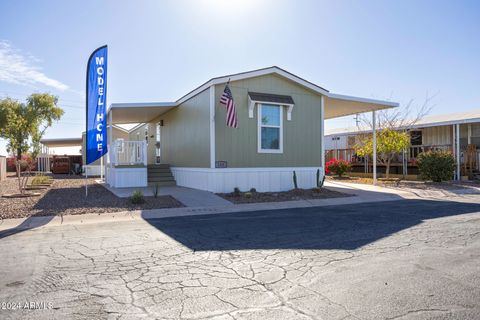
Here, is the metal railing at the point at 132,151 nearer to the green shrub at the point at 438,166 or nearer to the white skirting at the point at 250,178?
the white skirting at the point at 250,178

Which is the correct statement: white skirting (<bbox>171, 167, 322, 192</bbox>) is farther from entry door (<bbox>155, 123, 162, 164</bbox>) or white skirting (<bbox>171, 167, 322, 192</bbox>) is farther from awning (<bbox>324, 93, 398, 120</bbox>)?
entry door (<bbox>155, 123, 162, 164</bbox>)

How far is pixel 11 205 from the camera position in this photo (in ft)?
33.7

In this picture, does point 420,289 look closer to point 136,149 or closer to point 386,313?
point 386,313

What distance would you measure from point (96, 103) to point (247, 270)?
9.36m

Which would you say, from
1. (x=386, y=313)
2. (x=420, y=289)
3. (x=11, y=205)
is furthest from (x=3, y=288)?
(x=11, y=205)

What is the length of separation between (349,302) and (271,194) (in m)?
9.35

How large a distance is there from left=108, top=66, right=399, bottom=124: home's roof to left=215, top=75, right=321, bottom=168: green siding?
0.28 meters

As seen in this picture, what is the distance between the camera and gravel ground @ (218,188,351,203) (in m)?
11.9

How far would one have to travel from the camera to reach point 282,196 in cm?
1269

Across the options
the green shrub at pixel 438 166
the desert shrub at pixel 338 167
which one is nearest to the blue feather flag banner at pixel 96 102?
the desert shrub at pixel 338 167

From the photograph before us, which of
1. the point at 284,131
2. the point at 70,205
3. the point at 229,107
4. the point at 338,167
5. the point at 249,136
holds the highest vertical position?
the point at 229,107

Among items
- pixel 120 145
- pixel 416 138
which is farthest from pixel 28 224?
pixel 416 138

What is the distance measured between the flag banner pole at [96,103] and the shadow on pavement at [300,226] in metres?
4.52

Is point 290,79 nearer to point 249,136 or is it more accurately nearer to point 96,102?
point 249,136
